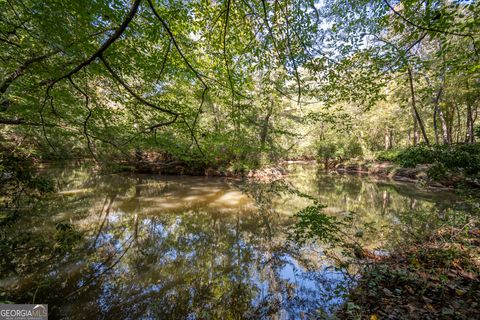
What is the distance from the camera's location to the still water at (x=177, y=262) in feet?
10.6

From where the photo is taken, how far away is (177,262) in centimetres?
446

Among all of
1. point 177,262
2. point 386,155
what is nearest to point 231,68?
point 177,262

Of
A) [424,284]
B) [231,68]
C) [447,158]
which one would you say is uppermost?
[231,68]

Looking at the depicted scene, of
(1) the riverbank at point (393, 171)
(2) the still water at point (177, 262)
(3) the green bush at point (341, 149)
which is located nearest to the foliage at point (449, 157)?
(2) the still water at point (177, 262)

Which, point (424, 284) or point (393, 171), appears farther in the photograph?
point (393, 171)

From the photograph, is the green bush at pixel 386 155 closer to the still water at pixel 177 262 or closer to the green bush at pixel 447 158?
the still water at pixel 177 262

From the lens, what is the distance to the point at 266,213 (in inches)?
299

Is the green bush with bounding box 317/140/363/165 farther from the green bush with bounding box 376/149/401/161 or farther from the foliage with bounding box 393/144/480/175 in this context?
the foliage with bounding box 393/144/480/175

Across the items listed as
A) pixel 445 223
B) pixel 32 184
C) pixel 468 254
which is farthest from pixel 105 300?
pixel 445 223

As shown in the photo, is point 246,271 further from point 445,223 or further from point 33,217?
point 33,217

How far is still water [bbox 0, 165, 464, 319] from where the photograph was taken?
3.22 meters

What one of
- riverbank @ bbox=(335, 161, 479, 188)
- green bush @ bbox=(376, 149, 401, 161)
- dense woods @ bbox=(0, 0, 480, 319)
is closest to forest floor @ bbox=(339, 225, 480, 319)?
dense woods @ bbox=(0, 0, 480, 319)

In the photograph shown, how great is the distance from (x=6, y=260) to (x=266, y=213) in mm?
6700

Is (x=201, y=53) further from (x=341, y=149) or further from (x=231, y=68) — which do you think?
(x=341, y=149)
